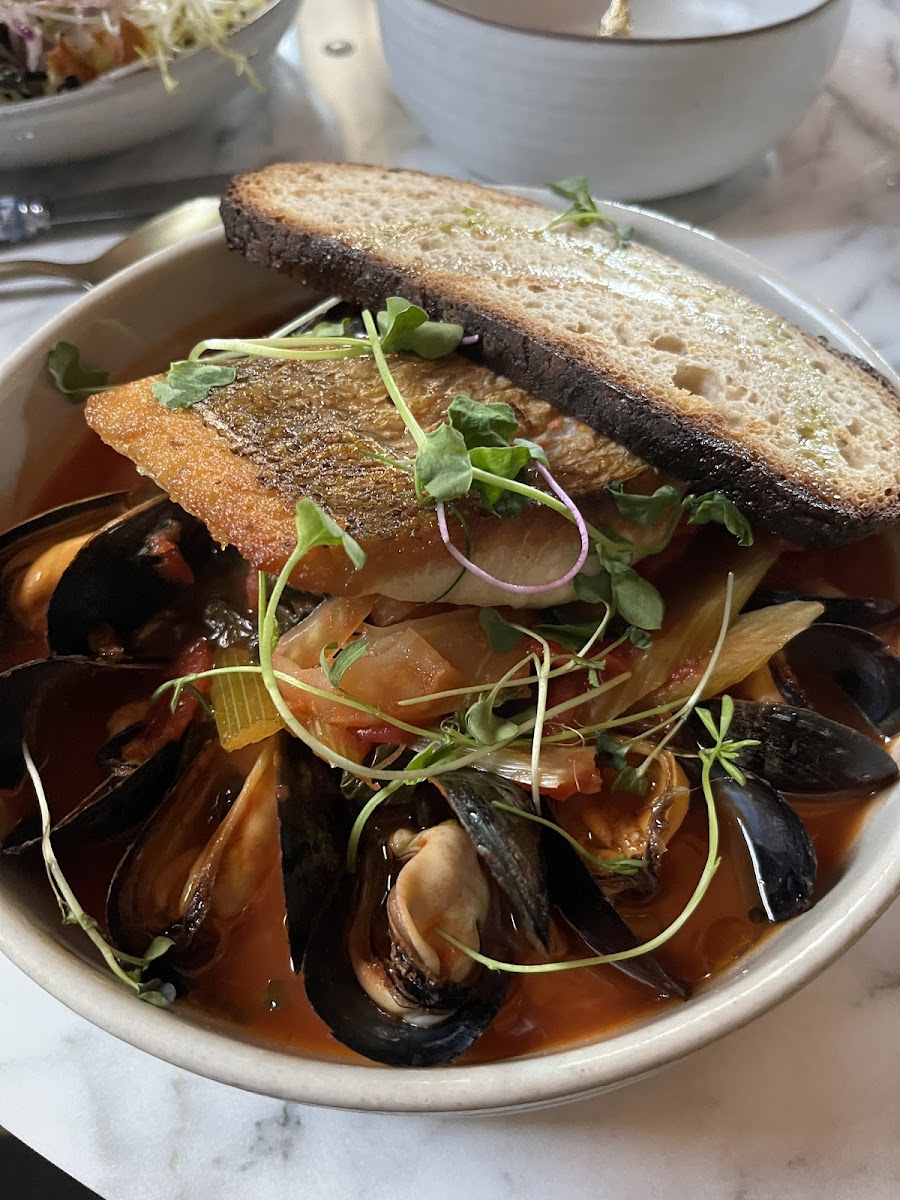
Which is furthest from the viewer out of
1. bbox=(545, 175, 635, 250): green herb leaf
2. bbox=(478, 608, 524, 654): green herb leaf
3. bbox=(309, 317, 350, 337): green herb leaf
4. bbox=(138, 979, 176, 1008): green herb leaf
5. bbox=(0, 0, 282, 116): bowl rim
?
bbox=(0, 0, 282, 116): bowl rim

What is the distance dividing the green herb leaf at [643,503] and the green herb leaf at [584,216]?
70cm

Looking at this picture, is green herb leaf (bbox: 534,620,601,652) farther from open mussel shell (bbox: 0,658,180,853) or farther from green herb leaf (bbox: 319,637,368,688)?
open mussel shell (bbox: 0,658,180,853)

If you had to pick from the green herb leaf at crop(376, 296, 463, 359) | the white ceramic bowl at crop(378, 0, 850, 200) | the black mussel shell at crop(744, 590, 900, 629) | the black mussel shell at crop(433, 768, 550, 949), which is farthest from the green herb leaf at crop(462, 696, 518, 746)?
the white ceramic bowl at crop(378, 0, 850, 200)

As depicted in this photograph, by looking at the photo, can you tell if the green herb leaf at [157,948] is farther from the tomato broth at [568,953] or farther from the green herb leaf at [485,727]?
the green herb leaf at [485,727]

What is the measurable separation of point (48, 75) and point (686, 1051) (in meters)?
2.73

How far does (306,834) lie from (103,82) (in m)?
2.02

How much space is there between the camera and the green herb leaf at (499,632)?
143 centimetres

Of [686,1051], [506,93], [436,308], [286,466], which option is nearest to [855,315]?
[506,93]

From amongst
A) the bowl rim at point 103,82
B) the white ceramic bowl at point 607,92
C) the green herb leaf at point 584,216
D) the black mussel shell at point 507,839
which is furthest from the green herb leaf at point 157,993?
the bowl rim at point 103,82

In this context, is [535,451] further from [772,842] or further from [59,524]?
[59,524]

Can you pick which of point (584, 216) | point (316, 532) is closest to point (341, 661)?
point (316, 532)

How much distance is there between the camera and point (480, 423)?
1430 mm

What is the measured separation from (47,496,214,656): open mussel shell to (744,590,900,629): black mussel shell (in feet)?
3.20

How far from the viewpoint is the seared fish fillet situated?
1.38 m
